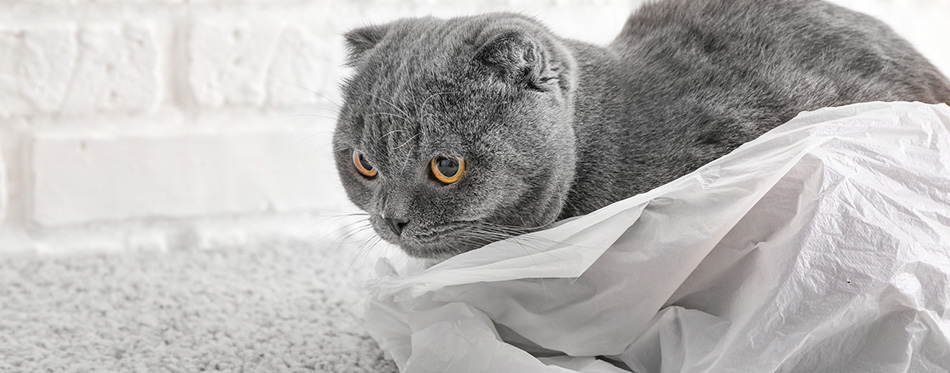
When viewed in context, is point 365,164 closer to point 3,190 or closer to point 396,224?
point 396,224

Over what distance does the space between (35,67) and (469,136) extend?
2.89 feet

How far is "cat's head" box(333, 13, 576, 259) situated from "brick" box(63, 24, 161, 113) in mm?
660

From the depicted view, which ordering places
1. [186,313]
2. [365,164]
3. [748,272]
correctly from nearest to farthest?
[748,272]
[365,164]
[186,313]

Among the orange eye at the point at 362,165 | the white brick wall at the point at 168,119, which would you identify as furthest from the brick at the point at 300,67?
the orange eye at the point at 362,165

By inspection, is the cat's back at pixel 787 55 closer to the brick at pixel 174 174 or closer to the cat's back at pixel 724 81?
the cat's back at pixel 724 81

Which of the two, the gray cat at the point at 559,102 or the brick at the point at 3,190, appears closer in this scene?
the gray cat at the point at 559,102

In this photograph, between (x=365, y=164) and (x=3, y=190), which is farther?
(x=3, y=190)

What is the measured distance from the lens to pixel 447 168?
734 millimetres

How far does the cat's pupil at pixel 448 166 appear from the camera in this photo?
732 millimetres

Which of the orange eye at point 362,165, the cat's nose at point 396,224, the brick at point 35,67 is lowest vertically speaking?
the brick at point 35,67

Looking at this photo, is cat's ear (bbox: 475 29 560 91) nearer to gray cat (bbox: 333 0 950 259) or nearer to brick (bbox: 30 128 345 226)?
gray cat (bbox: 333 0 950 259)

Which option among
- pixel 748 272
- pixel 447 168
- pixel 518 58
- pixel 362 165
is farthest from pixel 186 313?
pixel 748 272

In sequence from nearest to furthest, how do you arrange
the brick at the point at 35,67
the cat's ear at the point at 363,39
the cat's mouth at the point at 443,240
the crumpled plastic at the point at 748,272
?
the crumpled plastic at the point at 748,272 → the cat's mouth at the point at 443,240 → the cat's ear at the point at 363,39 → the brick at the point at 35,67

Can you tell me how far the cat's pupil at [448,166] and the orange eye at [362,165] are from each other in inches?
3.9
